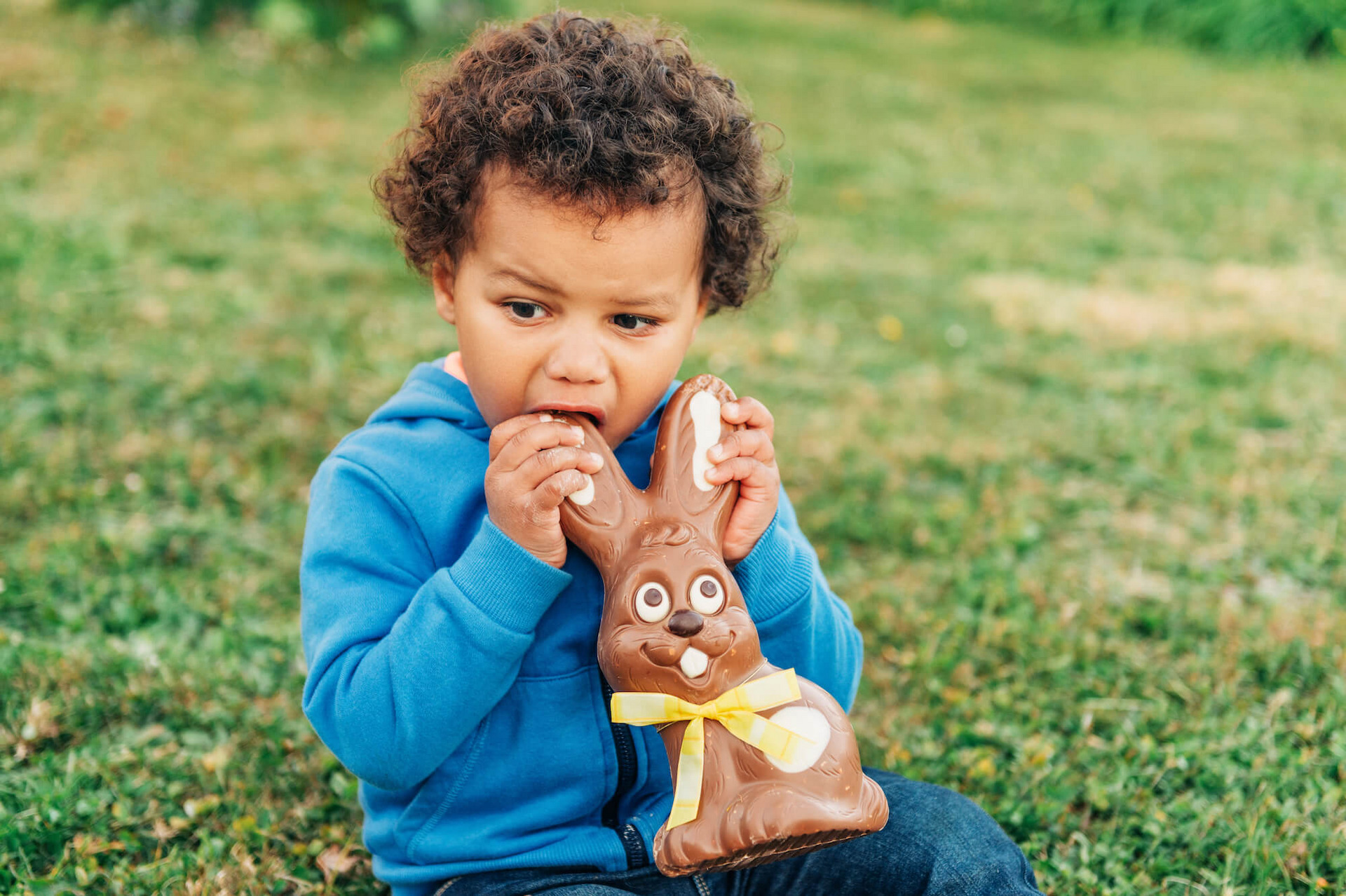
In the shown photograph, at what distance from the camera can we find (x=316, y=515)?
72.8 inches

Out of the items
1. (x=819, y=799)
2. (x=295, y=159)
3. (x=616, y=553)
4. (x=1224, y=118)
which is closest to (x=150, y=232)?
(x=295, y=159)

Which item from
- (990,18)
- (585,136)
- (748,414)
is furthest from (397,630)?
(990,18)

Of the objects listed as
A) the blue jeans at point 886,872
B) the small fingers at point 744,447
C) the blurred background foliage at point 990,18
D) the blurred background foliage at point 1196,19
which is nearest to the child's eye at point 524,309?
the small fingers at point 744,447

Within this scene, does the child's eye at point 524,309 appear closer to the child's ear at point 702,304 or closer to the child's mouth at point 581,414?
the child's mouth at point 581,414

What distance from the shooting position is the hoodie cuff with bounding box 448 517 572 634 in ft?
5.55

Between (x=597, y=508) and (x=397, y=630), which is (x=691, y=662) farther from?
(x=397, y=630)

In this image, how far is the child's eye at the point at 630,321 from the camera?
181cm

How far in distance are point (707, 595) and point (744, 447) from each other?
278 mm

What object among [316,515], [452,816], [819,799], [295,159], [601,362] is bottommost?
[295,159]

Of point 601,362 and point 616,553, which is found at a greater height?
point 601,362

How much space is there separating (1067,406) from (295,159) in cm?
476

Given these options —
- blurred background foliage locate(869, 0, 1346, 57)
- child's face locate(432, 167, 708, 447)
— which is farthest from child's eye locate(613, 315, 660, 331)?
blurred background foliage locate(869, 0, 1346, 57)

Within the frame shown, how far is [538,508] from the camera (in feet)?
5.60

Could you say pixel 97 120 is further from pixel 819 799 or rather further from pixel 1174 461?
pixel 819 799
